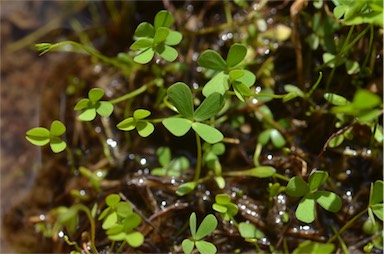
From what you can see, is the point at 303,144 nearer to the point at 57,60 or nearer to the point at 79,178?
the point at 79,178

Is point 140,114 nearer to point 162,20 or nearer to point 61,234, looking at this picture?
point 162,20

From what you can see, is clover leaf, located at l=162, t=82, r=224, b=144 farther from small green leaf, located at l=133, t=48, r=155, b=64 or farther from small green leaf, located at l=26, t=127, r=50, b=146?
small green leaf, located at l=26, t=127, r=50, b=146

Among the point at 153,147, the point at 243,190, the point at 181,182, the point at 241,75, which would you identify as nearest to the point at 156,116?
the point at 153,147

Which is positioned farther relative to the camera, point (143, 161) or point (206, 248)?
point (143, 161)

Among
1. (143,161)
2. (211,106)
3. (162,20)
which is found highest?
(162,20)

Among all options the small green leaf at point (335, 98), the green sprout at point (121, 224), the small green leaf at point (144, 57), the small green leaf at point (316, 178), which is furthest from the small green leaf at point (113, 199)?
the small green leaf at point (335, 98)

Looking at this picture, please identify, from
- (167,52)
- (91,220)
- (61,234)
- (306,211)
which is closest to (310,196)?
(306,211)
